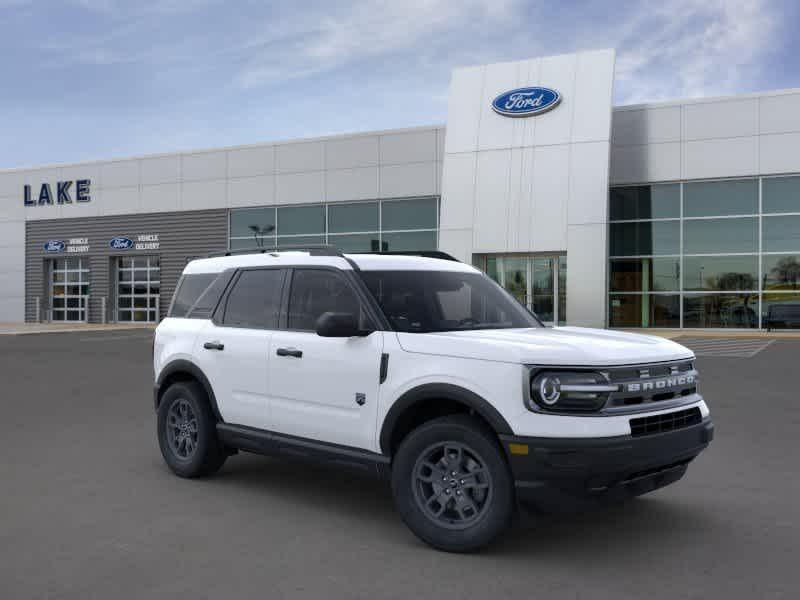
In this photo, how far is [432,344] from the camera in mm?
4953

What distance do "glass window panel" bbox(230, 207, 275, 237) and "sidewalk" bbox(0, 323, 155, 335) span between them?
563 cm

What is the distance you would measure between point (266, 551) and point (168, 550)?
57 cm

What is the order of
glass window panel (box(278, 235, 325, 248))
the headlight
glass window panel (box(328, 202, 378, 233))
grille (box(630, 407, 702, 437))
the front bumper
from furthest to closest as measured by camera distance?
glass window panel (box(278, 235, 325, 248)) → glass window panel (box(328, 202, 378, 233)) → grille (box(630, 407, 702, 437)) → the headlight → the front bumper

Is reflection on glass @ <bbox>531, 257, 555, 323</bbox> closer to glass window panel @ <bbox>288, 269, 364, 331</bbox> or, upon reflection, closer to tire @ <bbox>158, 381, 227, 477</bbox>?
tire @ <bbox>158, 381, 227, 477</bbox>

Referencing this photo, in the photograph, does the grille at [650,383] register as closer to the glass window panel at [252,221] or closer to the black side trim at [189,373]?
the black side trim at [189,373]

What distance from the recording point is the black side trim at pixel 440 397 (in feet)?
14.8

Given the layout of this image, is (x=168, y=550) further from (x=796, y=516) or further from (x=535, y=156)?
(x=535, y=156)

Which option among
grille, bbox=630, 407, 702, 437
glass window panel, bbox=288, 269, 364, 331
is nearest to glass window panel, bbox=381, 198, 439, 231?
glass window panel, bbox=288, 269, 364, 331

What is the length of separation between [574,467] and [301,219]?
30749mm

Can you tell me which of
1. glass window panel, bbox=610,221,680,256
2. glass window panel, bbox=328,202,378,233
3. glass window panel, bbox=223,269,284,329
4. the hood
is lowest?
the hood

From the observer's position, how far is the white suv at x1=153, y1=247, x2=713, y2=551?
4.45 m

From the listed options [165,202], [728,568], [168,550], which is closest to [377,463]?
[168,550]

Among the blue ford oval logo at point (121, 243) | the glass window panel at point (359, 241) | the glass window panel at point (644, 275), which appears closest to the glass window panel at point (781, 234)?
the glass window panel at point (644, 275)

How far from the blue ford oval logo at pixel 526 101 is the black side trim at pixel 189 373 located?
2336cm
